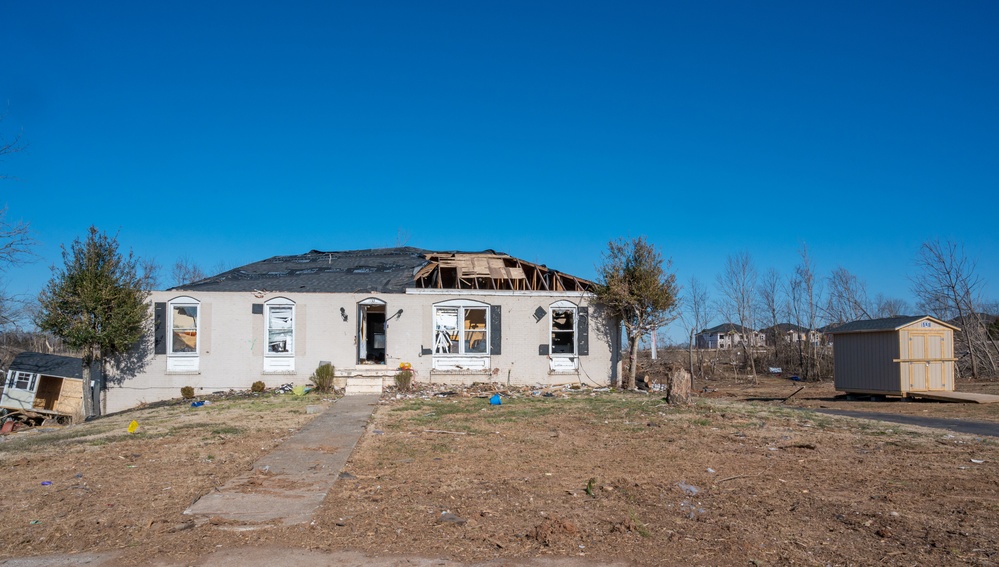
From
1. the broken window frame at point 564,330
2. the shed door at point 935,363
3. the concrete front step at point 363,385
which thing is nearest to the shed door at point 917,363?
the shed door at point 935,363

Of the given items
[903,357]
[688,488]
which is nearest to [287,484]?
[688,488]

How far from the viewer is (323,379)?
18.6m

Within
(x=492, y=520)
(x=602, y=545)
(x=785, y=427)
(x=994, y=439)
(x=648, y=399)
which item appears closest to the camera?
(x=602, y=545)

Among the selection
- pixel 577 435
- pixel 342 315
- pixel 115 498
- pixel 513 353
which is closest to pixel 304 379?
pixel 342 315

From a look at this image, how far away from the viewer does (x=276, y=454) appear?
8.98 m

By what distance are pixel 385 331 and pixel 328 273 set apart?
3691 millimetres

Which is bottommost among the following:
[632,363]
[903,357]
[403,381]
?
[403,381]

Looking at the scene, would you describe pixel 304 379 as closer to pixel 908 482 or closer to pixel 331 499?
pixel 331 499

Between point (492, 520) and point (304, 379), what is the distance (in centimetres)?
1468

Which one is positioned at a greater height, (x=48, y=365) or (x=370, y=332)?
(x=370, y=332)

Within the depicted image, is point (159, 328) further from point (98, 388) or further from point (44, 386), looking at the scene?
point (44, 386)

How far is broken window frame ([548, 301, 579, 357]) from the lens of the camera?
2053cm

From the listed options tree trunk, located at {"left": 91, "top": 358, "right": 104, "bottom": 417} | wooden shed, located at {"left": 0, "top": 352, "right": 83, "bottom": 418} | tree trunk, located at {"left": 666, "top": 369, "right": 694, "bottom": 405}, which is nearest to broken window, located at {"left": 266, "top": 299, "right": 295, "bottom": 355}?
tree trunk, located at {"left": 91, "top": 358, "right": 104, "bottom": 417}

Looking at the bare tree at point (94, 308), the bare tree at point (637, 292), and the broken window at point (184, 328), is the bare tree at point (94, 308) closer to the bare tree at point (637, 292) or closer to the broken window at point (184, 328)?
the broken window at point (184, 328)
